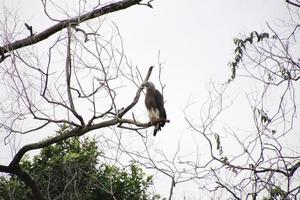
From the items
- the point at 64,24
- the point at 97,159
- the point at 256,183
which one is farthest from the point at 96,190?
the point at 256,183

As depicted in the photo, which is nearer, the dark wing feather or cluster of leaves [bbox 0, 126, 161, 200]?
the dark wing feather

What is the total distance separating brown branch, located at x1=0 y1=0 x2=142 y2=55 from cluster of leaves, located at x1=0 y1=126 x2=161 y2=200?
2.89 meters

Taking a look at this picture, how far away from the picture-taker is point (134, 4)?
236 inches

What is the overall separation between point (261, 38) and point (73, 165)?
15.9 ft

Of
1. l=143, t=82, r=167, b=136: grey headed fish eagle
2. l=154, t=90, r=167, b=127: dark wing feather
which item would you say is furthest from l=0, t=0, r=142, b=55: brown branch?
l=154, t=90, r=167, b=127: dark wing feather

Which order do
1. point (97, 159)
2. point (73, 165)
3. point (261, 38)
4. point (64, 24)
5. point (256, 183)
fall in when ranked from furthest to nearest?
point (97, 159), point (73, 165), point (64, 24), point (261, 38), point (256, 183)

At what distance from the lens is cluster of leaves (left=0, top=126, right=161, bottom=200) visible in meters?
8.25

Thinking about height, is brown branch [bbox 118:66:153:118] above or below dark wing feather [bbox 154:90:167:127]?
below

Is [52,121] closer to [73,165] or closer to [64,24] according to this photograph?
[64,24]

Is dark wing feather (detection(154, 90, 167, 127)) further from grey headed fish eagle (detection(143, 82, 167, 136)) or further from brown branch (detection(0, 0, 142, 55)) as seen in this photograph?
brown branch (detection(0, 0, 142, 55))

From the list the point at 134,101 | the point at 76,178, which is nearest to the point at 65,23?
the point at 134,101

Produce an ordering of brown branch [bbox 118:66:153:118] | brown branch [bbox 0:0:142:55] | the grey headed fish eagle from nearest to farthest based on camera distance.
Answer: brown branch [bbox 118:66:153:118]
brown branch [bbox 0:0:142:55]
the grey headed fish eagle

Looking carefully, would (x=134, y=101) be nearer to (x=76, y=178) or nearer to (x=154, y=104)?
(x=154, y=104)

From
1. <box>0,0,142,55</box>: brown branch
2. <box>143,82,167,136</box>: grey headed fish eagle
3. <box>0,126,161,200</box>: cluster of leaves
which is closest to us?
<box>0,0,142,55</box>: brown branch
